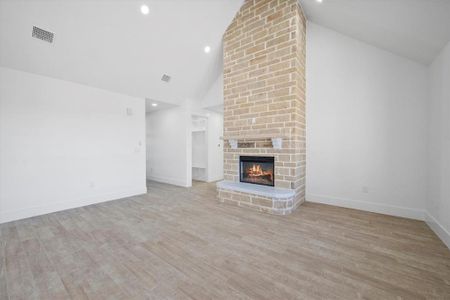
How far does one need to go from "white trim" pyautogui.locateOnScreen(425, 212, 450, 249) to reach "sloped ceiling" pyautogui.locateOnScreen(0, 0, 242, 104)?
16.2 ft

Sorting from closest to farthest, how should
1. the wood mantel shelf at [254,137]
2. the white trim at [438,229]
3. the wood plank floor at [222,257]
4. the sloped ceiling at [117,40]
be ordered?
the wood plank floor at [222,257], the white trim at [438,229], the sloped ceiling at [117,40], the wood mantel shelf at [254,137]

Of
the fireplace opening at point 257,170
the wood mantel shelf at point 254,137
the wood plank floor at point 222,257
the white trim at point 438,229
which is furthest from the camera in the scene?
the fireplace opening at point 257,170

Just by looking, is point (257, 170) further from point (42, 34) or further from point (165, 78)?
point (42, 34)

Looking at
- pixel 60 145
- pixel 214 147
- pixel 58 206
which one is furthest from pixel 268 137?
pixel 58 206

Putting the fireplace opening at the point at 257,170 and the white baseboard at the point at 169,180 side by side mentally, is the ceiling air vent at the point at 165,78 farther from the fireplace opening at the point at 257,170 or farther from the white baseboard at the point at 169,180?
the white baseboard at the point at 169,180

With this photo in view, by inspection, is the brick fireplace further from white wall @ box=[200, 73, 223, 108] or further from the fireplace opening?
white wall @ box=[200, 73, 223, 108]

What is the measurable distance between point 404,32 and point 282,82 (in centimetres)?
167

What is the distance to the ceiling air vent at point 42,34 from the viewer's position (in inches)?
108

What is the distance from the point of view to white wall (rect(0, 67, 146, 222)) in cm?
301

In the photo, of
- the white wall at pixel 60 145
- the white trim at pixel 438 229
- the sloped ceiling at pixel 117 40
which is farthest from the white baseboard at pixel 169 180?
the white trim at pixel 438 229

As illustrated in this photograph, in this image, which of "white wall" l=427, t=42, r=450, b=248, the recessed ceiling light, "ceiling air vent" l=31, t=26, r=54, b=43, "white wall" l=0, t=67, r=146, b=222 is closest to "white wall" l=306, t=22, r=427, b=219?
"white wall" l=427, t=42, r=450, b=248

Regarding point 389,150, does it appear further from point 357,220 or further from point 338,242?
point 338,242

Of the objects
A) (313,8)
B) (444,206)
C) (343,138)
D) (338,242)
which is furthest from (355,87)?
(338,242)

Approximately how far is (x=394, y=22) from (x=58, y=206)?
20.1 ft
